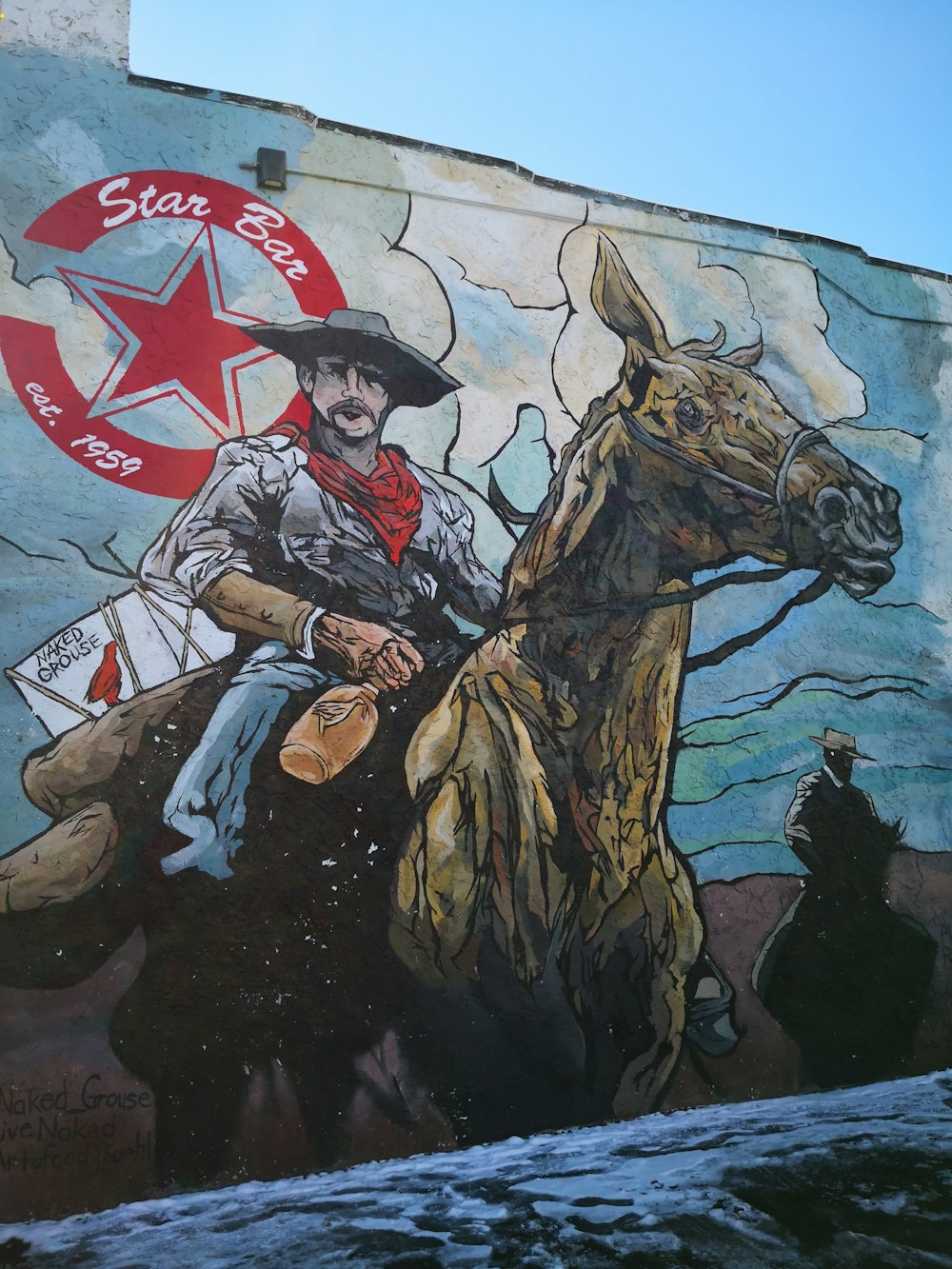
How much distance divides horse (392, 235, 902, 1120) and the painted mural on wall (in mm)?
22

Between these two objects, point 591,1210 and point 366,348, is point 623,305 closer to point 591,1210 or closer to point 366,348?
point 366,348

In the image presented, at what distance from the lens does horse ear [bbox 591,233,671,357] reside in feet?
20.4

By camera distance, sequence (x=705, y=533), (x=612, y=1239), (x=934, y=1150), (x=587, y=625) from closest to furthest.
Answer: (x=612, y=1239) → (x=934, y=1150) → (x=587, y=625) → (x=705, y=533)

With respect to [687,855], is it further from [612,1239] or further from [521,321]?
[521,321]

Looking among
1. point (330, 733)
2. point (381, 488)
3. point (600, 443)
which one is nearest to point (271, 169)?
point (381, 488)

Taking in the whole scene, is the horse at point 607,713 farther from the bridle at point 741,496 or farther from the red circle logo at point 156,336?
the red circle logo at point 156,336

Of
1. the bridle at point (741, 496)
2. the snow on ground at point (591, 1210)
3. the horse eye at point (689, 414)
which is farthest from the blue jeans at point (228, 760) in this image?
the horse eye at point (689, 414)

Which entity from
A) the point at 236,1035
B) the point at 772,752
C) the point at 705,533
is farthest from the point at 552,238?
the point at 236,1035

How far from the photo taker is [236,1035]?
4.83 meters

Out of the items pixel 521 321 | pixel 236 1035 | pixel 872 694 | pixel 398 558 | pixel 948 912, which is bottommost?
pixel 236 1035

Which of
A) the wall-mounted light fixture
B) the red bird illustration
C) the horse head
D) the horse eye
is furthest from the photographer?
the horse eye

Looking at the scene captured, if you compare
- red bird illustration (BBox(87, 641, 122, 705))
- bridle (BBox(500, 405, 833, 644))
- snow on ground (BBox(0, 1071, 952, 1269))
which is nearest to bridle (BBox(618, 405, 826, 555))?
bridle (BBox(500, 405, 833, 644))

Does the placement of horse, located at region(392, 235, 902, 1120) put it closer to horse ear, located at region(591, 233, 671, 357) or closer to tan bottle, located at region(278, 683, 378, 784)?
horse ear, located at region(591, 233, 671, 357)

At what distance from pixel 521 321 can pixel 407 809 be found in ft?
8.92
